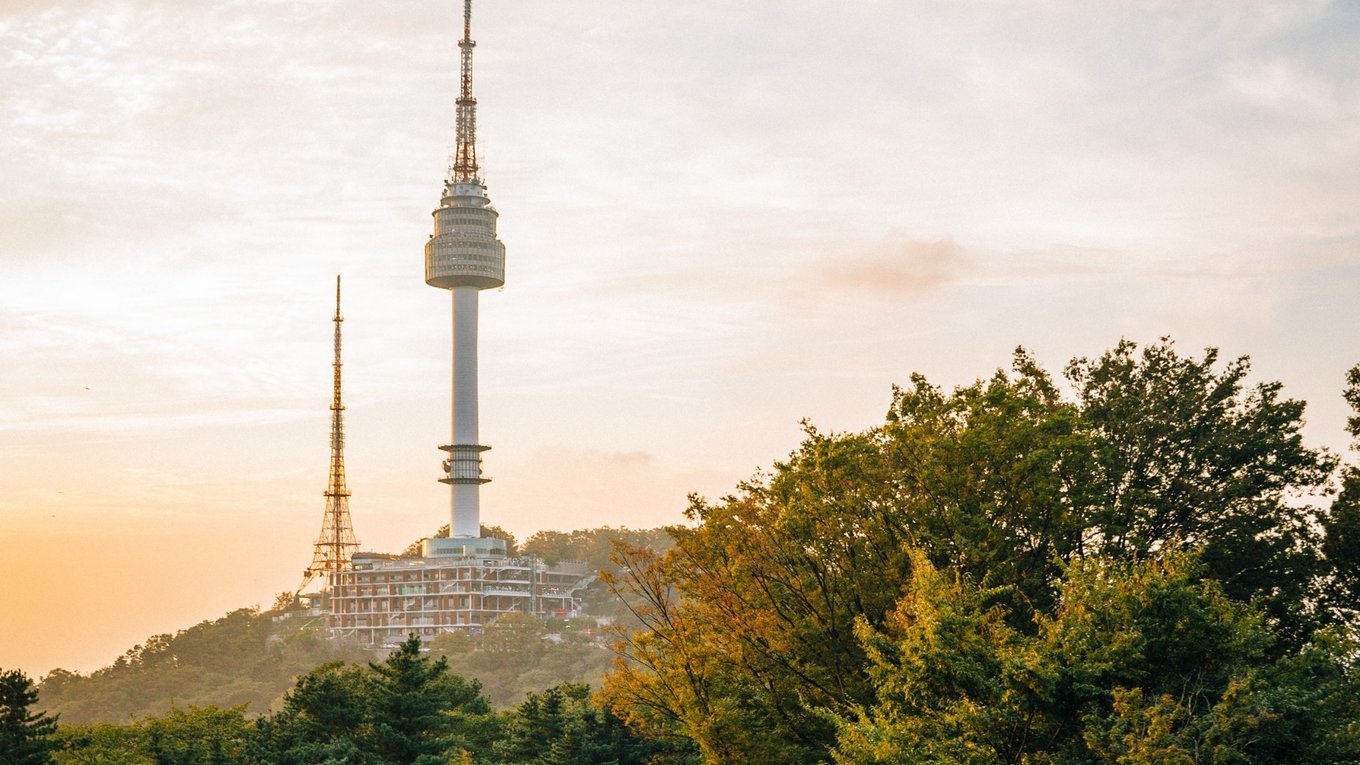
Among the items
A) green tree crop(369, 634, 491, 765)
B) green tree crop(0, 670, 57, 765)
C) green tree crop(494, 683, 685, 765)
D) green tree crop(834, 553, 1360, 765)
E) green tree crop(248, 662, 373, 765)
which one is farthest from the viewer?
green tree crop(494, 683, 685, 765)

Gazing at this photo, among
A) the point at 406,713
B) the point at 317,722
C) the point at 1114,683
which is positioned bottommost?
the point at 1114,683

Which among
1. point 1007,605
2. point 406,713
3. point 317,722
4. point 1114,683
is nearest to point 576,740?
point 406,713

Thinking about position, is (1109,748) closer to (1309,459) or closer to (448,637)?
(1309,459)

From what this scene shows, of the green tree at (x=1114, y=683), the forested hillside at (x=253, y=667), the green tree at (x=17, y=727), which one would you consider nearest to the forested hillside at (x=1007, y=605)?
the green tree at (x=1114, y=683)

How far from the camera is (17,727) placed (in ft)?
142

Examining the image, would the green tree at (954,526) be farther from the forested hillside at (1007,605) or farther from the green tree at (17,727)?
the green tree at (17,727)

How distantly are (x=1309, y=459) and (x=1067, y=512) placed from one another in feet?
37.8

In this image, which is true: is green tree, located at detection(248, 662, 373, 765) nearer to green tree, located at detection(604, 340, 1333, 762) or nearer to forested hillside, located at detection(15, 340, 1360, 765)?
forested hillside, located at detection(15, 340, 1360, 765)

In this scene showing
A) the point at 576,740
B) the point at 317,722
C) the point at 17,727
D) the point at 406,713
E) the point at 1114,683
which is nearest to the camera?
the point at 1114,683

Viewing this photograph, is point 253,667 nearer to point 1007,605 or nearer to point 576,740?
point 576,740

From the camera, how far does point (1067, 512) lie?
121 feet

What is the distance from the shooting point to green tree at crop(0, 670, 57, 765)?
42969mm

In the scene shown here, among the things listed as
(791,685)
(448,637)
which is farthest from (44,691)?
(791,685)

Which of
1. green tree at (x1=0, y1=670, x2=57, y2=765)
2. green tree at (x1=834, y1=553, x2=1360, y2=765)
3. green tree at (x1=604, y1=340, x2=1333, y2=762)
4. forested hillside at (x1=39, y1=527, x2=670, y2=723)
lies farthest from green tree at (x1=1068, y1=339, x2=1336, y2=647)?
forested hillside at (x1=39, y1=527, x2=670, y2=723)
